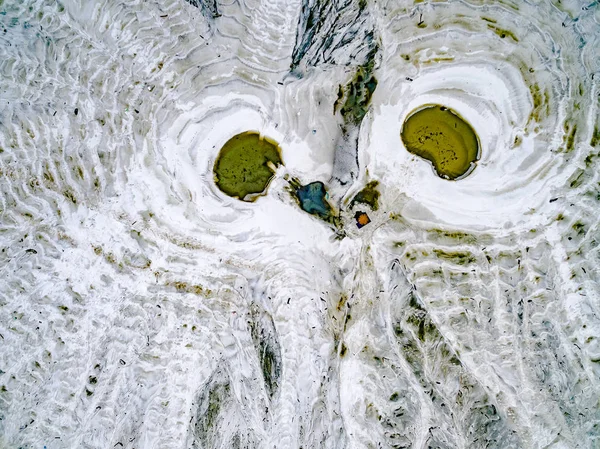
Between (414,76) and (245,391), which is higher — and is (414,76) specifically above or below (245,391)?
above

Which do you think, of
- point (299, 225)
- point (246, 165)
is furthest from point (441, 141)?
point (246, 165)

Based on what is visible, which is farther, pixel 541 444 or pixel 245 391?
pixel 245 391

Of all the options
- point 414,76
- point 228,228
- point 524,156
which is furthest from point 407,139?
point 228,228

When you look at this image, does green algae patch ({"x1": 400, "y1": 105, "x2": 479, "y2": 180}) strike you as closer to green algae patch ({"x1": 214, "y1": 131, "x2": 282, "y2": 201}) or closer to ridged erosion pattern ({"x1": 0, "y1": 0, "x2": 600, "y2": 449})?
ridged erosion pattern ({"x1": 0, "y1": 0, "x2": 600, "y2": 449})

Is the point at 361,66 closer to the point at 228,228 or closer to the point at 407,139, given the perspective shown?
the point at 407,139

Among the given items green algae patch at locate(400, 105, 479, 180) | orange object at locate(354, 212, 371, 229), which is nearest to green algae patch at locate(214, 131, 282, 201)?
orange object at locate(354, 212, 371, 229)

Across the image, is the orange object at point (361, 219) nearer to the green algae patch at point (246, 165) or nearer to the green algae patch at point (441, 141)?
the green algae patch at point (441, 141)
